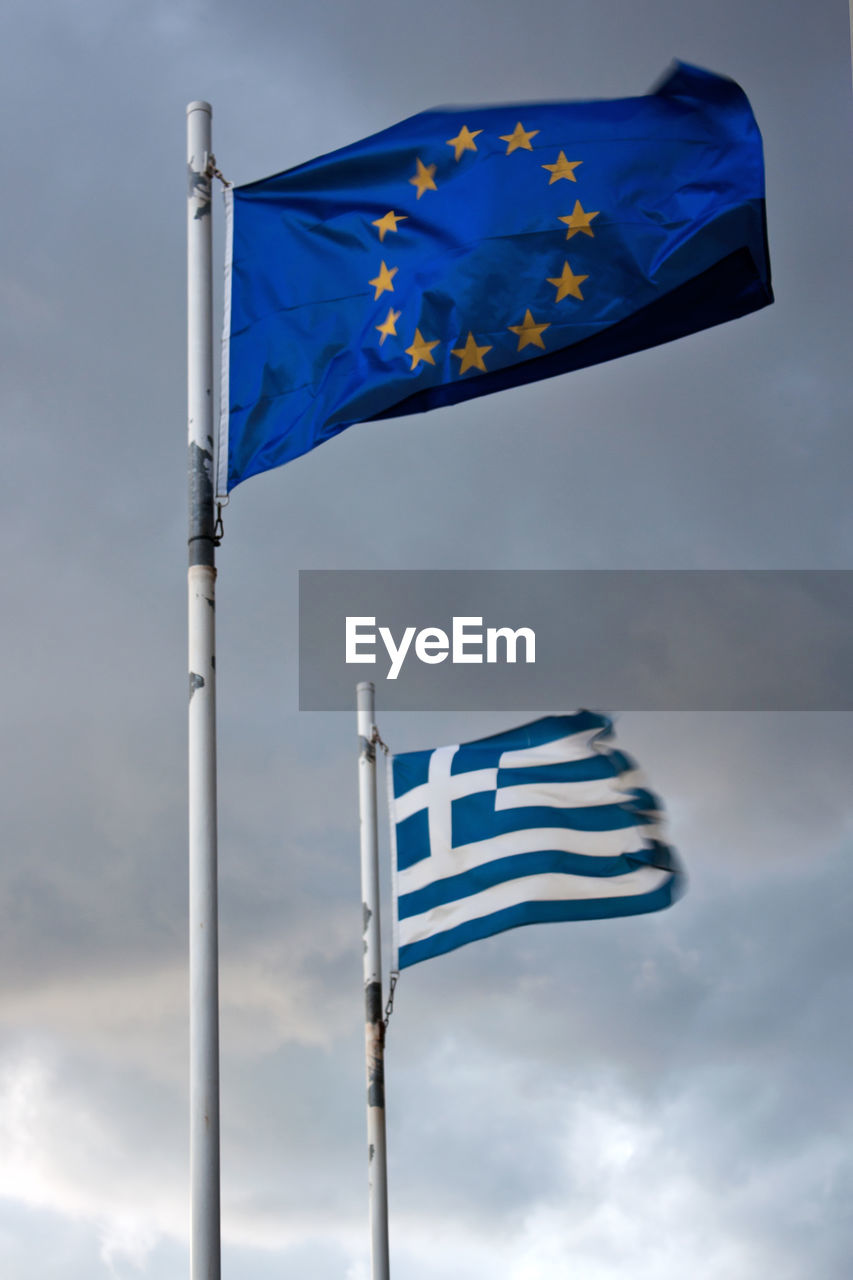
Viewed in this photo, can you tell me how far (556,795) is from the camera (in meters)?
20.8

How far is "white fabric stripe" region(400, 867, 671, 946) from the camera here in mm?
20125

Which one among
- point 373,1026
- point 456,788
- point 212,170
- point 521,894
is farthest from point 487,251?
point 373,1026

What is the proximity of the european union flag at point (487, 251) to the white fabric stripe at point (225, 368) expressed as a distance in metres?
0.02

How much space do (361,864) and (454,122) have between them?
35.9ft

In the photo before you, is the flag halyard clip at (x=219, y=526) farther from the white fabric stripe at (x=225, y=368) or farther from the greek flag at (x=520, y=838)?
the greek flag at (x=520, y=838)

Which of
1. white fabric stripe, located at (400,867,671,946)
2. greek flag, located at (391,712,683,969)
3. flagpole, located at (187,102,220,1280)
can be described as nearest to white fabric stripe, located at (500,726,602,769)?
greek flag, located at (391,712,683,969)

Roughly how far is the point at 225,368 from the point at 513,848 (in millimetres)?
10091

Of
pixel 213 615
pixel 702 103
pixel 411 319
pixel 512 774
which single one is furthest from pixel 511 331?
pixel 512 774

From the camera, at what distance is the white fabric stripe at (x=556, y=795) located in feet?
68.1

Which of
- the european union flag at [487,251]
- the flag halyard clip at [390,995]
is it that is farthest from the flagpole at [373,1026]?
the european union flag at [487,251]

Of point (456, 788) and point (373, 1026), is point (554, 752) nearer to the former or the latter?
point (456, 788)

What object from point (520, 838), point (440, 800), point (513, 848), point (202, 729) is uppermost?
point (440, 800)

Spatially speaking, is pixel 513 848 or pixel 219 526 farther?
pixel 513 848

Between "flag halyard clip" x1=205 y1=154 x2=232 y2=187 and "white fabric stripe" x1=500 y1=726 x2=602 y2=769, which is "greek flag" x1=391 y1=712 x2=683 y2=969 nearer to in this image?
Answer: "white fabric stripe" x1=500 y1=726 x2=602 y2=769
